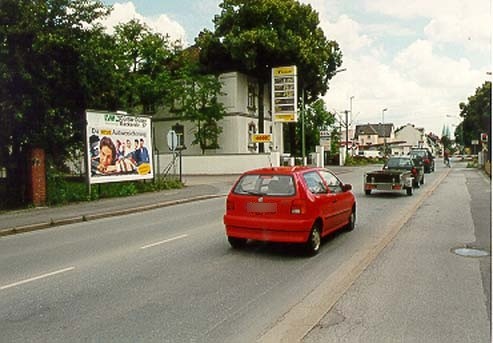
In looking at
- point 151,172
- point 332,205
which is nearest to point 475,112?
point 151,172

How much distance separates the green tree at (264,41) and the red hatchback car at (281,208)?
29.5 m

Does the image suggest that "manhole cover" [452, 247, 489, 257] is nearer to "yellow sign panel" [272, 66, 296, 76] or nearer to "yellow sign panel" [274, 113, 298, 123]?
"yellow sign panel" [274, 113, 298, 123]

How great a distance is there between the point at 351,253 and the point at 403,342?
3.83 meters

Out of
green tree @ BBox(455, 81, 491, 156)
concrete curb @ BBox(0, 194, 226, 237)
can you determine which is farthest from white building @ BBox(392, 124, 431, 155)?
concrete curb @ BBox(0, 194, 226, 237)

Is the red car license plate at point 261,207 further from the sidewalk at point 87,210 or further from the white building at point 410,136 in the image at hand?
the white building at point 410,136

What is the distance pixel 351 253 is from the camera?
806cm

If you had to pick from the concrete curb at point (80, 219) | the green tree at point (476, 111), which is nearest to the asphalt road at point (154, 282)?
the concrete curb at point (80, 219)

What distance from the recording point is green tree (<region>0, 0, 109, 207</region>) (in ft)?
48.8

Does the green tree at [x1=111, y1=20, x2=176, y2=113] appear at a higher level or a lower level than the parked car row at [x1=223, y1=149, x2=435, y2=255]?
higher

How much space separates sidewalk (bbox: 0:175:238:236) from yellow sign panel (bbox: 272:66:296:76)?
707 inches

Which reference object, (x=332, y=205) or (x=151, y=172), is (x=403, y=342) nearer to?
(x=332, y=205)

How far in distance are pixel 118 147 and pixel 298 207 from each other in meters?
12.4

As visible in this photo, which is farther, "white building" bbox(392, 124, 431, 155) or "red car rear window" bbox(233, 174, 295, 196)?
"white building" bbox(392, 124, 431, 155)

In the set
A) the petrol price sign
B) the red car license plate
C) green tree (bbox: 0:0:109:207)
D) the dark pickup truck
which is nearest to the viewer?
the red car license plate
